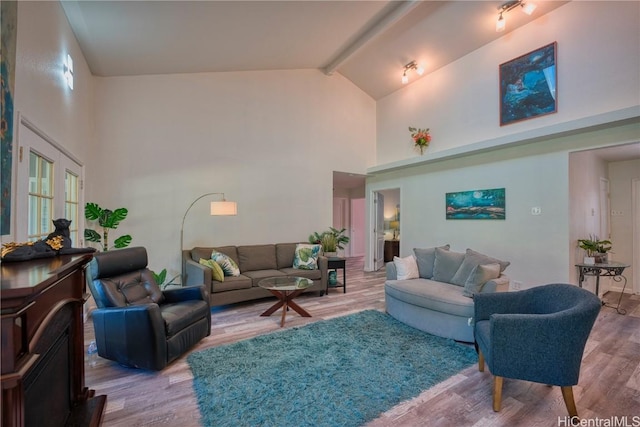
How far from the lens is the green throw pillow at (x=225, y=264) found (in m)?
4.19

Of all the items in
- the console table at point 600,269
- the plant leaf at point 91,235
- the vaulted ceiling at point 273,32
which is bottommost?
the console table at point 600,269

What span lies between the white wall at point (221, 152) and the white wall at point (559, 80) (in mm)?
1563

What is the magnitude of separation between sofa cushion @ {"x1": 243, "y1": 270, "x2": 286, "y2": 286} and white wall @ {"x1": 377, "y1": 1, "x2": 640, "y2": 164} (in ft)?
11.6

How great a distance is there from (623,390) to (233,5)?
5.09 metres

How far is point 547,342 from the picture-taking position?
1.78 m

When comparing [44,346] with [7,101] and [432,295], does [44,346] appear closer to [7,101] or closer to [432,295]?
[7,101]

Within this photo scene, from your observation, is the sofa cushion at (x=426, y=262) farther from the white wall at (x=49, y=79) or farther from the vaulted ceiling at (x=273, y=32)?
the white wall at (x=49, y=79)

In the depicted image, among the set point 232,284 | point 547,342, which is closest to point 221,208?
point 232,284

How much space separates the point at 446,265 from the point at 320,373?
2.07 m

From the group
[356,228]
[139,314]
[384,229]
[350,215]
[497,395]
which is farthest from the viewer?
[356,228]

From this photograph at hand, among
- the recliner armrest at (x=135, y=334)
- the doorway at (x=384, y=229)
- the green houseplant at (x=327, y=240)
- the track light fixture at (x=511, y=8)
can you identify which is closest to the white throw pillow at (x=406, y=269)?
the green houseplant at (x=327, y=240)

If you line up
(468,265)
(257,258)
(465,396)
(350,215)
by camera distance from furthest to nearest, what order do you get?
(350,215) → (257,258) → (468,265) → (465,396)

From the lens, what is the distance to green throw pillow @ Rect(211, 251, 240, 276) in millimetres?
4191

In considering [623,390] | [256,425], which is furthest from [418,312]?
[256,425]
